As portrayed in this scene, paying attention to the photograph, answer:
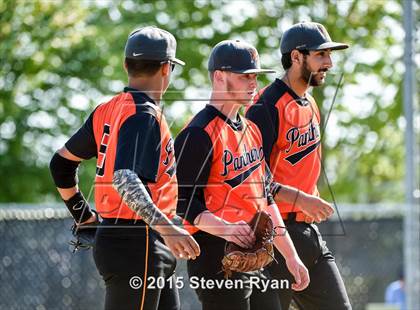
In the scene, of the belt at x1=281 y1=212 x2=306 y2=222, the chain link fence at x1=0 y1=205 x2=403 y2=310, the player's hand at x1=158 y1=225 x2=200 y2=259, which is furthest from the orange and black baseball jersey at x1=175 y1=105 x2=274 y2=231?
the chain link fence at x1=0 y1=205 x2=403 y2=310

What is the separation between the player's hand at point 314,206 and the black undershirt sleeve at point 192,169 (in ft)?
2.28

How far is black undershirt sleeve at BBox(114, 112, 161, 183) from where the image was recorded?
14.8 ft

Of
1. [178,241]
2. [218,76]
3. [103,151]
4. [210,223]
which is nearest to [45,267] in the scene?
[218,76]

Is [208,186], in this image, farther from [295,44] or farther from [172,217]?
[295,44]

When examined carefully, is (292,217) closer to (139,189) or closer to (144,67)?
(144,67)

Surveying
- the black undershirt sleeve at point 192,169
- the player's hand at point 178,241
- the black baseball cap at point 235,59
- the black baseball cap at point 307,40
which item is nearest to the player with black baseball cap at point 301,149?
the black baseball cap at point 307,40

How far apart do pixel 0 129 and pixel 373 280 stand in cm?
722

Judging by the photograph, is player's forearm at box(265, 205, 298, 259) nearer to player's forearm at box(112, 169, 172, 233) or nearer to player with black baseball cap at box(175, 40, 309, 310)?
player with black baseball cap at box(175, 40, 309, 310)

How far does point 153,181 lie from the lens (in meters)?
4.63

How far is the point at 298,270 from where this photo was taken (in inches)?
211

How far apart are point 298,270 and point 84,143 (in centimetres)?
138

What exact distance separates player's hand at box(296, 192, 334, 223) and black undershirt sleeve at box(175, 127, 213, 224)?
2.28ft

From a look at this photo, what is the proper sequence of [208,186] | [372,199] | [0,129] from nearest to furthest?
1. [208,186]
2. [0,129]
3. [372,199]

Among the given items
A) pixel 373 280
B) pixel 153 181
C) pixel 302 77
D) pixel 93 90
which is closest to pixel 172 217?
pixel 153 181
